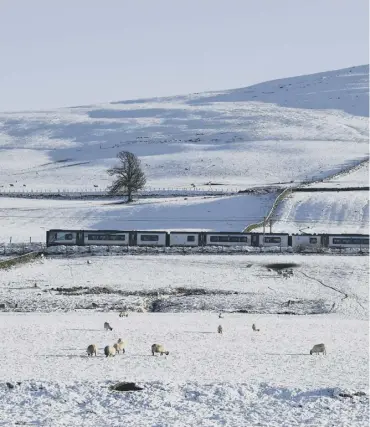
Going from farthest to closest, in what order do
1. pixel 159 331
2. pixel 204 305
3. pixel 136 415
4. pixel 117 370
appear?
pixel 204 305, pixel 159 331, pixel 117 370, pixel 136 415

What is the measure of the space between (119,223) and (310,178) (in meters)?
41.7

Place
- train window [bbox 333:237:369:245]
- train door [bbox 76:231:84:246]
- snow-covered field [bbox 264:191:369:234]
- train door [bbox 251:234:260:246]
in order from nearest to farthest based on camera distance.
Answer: train window [bbox 333:237:369:245], train door [bbox 251:234:260:246], train door [bbox 76:231:84:246], snow-covered field [bbox 264:191:369:234]

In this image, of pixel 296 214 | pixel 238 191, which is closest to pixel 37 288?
pixel 296 214

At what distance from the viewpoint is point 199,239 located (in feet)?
213

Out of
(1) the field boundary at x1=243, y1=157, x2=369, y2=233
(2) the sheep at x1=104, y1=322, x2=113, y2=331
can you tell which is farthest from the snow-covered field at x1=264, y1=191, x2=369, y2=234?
(2) the sheep at x1=104, y1=322, x2=113, y2=331

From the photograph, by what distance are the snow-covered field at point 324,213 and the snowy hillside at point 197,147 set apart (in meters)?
21.0

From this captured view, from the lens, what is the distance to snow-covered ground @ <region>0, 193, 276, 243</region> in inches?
3009

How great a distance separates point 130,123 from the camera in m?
192

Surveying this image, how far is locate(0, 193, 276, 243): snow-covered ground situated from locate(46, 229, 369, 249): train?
23.5ft

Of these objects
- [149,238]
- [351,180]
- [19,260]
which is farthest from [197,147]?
[19,260]

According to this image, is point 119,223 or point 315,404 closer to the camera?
point 315,404

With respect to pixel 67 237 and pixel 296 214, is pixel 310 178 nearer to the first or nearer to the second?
pixel 296 214

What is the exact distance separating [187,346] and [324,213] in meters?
53.0

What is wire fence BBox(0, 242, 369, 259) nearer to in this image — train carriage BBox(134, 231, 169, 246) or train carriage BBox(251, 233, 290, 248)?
train carriage BBox(251, 233, 290, 248)
